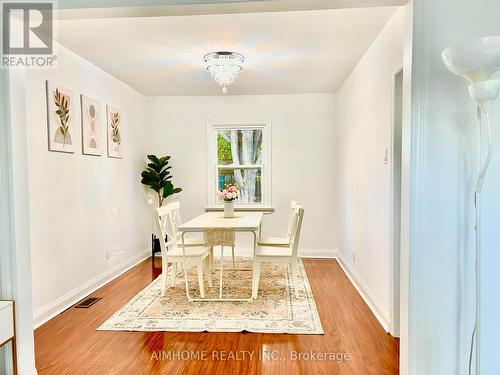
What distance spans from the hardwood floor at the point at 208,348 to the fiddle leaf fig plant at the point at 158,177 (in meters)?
2.13

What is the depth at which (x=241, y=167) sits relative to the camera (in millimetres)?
5172

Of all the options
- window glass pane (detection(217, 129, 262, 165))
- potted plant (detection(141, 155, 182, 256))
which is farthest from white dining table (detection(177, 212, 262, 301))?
window glass pane (detection(217, 129, 262, 165))

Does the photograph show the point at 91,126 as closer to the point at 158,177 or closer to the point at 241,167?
the point at 158,177

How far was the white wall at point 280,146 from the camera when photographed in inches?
195

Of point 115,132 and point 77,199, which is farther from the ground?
point 115,132

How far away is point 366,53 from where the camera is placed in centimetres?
322

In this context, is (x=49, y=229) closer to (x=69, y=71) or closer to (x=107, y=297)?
(x=107, y=297)

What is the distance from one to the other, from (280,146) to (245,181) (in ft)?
2.60

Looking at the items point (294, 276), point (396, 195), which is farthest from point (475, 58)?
point (294, 276)

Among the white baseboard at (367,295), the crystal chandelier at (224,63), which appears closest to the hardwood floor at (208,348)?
the white baseboard at (367,295)

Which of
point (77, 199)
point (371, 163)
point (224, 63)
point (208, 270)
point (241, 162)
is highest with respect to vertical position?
point (224, 63)

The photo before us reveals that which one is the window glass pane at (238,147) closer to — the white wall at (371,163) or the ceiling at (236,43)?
the ceiling at (236,43)

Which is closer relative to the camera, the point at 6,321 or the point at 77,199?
the point at 6,321

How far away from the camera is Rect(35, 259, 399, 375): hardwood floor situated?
2121 mm
